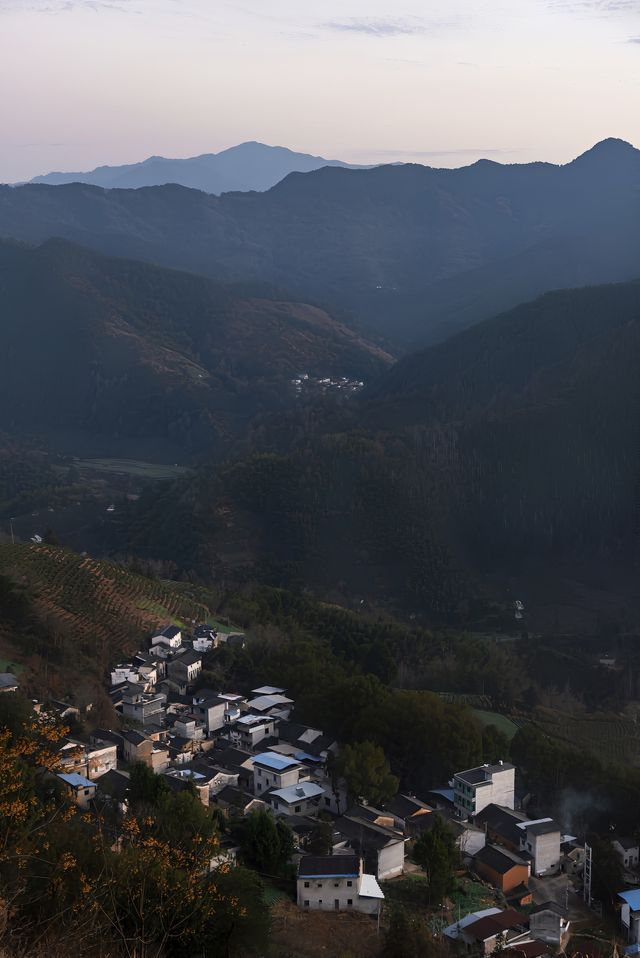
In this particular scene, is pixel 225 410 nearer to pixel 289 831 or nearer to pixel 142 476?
pixel 142 476

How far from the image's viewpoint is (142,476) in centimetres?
8450

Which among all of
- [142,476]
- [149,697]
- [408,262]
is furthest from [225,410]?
[408,262]

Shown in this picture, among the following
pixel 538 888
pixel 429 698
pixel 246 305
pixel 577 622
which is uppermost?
pixel 246 305

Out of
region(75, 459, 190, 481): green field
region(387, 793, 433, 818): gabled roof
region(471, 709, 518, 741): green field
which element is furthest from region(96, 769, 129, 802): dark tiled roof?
region(75, 459, 190, 481): green field

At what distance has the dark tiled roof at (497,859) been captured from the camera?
59.9ft

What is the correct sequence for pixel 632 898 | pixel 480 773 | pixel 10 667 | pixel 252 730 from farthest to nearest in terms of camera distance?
pixel 10 667 < pixel 252 730 < pixel 480 773 < pixel 632 898

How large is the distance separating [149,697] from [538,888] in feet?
35.5

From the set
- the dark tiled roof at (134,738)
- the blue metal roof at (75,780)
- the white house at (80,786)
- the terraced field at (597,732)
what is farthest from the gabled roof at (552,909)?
the terraced field at (597,732)

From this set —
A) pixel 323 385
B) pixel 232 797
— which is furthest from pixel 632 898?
pixel 323 385

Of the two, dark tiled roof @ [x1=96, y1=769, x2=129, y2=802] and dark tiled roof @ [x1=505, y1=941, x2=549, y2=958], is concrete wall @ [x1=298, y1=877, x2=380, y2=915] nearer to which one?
dark tiled roof @ [x1=505, y1=941, x2=549, y2=958]

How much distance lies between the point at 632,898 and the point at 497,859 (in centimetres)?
230

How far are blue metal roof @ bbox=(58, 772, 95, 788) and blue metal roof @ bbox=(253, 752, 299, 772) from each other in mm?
3814

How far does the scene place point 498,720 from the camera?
96.7 ft

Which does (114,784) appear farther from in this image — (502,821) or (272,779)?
(502,821)
